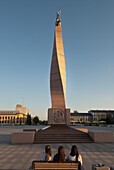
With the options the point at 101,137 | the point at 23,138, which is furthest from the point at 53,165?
the point at 101,137

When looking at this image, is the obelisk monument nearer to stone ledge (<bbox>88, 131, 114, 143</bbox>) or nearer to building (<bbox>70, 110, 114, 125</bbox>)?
stone ledge (<bbox>88, 131, 114, 143</bbox>)

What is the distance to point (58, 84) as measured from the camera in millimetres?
25312

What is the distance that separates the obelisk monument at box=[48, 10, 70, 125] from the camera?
941 inches

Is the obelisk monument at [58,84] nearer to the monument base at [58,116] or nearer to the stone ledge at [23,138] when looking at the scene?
the monument base at [58,116]

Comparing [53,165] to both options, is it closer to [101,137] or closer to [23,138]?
[23,138]

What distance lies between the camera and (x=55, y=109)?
24172mm

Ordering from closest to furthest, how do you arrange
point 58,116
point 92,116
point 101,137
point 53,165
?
point 53,165 → point 101,137 → point 58,116 → point 92,116

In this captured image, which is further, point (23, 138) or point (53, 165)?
point (23, 138)

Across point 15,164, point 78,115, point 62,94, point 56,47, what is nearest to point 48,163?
point 15,164

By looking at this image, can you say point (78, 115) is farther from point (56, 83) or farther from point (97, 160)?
point (97, 160)

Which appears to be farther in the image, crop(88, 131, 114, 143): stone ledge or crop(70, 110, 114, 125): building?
crop(70, 110, 114, 125): building

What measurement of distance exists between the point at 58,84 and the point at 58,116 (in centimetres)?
526

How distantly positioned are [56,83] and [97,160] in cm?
1812

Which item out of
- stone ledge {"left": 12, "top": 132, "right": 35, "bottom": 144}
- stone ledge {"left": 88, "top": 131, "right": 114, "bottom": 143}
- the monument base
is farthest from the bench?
the monument base
